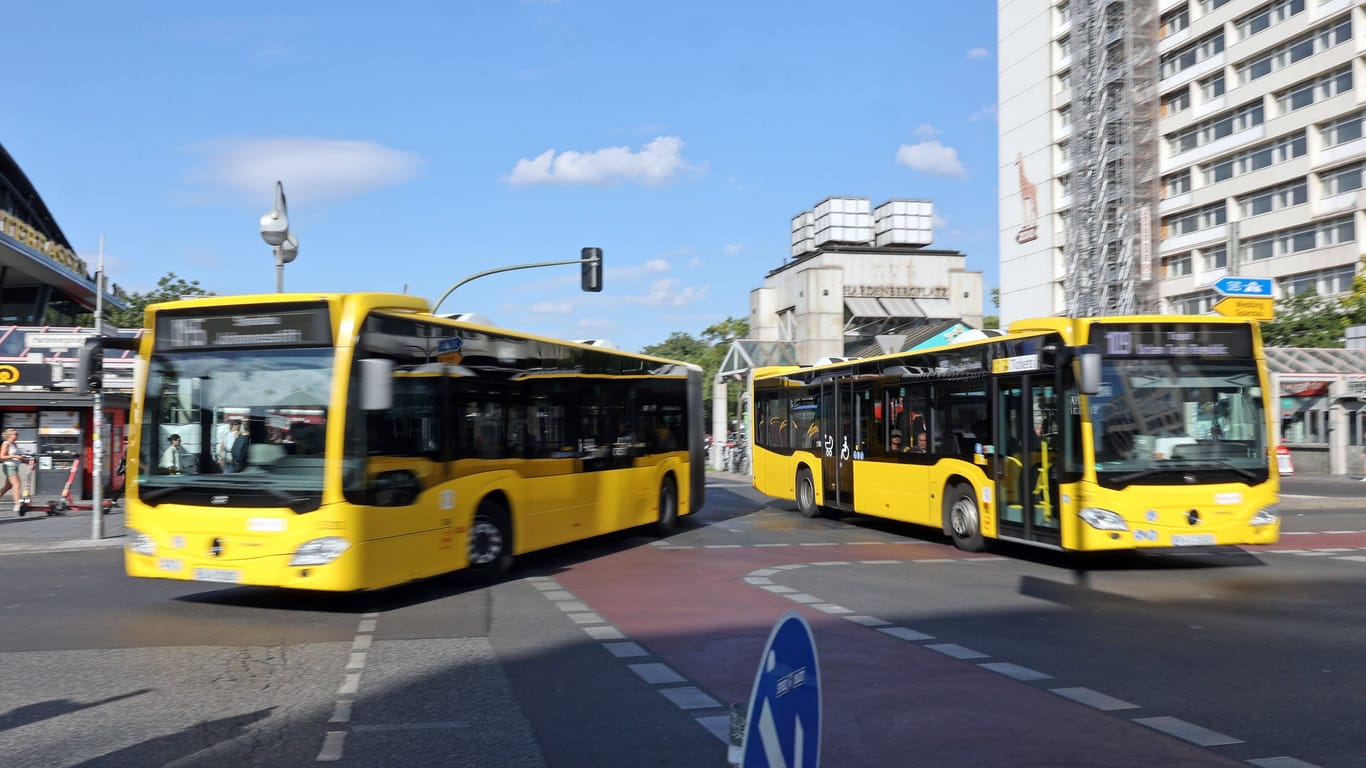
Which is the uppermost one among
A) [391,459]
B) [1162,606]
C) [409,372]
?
[409,372]

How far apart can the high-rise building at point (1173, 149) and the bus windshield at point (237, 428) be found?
56.8 m

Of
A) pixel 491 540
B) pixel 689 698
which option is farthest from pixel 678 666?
pixel 491 540

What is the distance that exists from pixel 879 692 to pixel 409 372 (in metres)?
5.77

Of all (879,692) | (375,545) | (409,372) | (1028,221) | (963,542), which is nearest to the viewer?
(879,692)

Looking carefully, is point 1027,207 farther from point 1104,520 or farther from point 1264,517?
point 1104,520

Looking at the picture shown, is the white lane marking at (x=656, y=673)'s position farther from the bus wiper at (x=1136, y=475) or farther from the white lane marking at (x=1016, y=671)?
the bus wiper at (x=1136, y=475)

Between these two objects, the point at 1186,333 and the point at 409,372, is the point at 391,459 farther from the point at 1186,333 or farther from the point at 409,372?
the point at 1186,333

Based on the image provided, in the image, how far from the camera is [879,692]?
7.45m

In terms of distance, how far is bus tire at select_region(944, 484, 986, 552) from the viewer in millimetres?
15766

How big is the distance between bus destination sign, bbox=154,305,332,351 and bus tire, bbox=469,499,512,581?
2.95 m

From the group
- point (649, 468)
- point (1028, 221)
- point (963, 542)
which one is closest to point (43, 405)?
point (649, 468)

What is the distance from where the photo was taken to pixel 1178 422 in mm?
13336

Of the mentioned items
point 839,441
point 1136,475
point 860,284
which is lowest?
point 1136,475

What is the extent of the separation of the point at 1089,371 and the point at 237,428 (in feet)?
28.0
